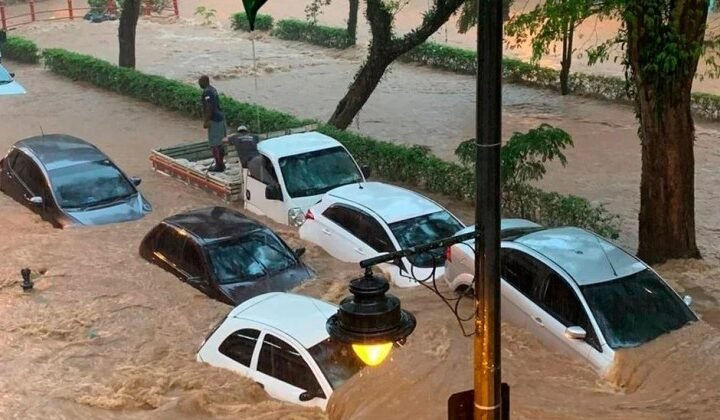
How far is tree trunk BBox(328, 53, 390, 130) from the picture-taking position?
19.6 metres

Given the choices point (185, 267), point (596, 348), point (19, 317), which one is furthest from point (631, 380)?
point (19, 317)

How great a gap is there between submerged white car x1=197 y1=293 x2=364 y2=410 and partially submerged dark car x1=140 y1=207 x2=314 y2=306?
2079 millimetres

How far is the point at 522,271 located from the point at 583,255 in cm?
61

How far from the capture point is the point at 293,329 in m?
8.41

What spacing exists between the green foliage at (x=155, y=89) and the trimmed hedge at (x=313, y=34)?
9.28 m

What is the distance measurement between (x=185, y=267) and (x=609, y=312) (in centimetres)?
511

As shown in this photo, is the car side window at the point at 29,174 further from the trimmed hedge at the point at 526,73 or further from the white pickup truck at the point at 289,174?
the trimmed hedge at the point at 526,73

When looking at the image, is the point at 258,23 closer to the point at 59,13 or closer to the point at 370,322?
the point at 59,13

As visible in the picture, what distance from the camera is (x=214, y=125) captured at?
17094 millimetres

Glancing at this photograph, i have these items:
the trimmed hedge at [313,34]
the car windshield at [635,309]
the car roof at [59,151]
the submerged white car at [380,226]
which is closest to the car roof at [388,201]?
the submerged white car at [380,226]

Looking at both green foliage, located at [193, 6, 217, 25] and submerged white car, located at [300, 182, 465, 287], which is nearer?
submerged white car, located at [300, 182, 465, 287]

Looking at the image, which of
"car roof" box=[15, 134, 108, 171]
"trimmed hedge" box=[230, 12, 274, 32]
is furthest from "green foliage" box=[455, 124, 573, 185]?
Result: "trimmed hedge" box=[230, 12, 274, 32]

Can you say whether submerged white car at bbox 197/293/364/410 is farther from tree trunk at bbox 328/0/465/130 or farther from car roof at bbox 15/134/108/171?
tree trunk at bbox 328/0/465/130

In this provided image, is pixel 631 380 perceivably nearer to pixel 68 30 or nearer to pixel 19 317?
pixel 19 317
